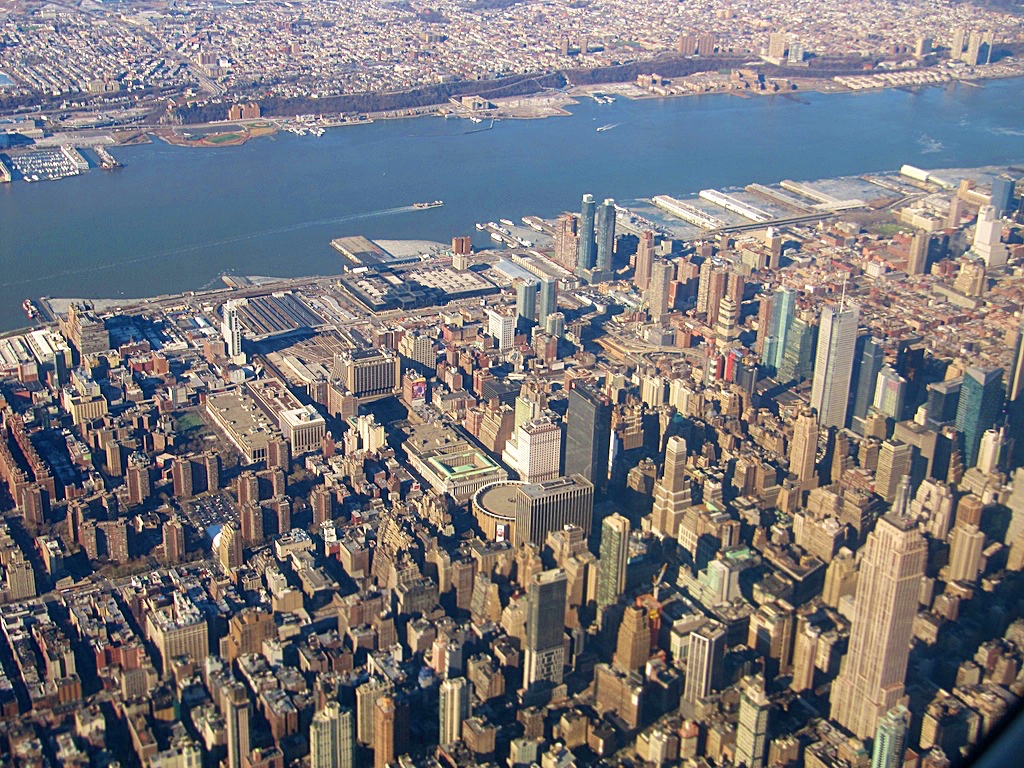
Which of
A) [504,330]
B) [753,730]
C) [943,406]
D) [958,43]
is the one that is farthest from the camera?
[958,43]

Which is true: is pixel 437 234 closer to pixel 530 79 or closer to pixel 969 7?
pixel 530 79

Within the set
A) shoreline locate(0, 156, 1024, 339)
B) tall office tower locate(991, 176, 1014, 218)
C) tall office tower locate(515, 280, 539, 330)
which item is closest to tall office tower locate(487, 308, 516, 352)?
tall office tower locate(515, 280, 539, 330)

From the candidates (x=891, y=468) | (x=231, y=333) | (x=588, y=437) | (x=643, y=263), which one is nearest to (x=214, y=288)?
(x=231, y=333)

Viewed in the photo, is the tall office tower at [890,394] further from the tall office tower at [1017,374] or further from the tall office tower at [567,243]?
the tall office tower at [567,243]

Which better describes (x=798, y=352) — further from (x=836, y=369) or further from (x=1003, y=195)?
(x=1003, y=195)

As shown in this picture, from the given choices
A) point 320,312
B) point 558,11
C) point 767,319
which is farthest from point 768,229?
point 558,11

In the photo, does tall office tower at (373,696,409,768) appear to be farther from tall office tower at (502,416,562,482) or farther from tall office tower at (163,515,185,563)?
tall office tower at (502,416,562,482)
